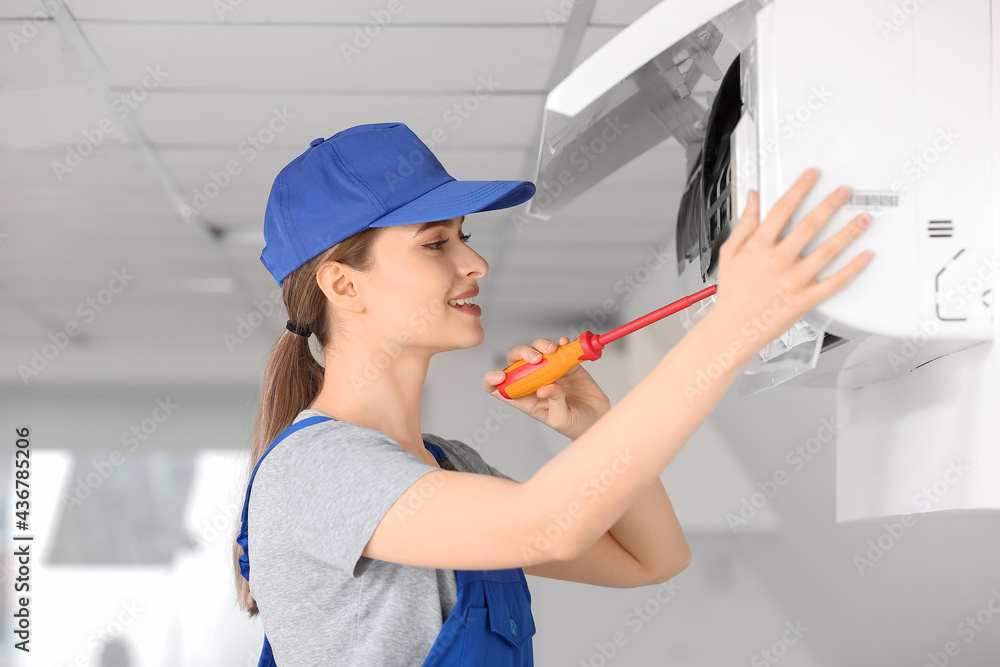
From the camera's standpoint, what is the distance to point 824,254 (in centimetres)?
59

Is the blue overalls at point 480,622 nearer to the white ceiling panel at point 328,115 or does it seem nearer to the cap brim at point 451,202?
the cap brim at point 451,202

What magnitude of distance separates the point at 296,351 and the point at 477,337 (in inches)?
10.1

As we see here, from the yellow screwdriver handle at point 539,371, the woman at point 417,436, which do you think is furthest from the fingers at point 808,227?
the yellow screwdriver handle at point 539,371

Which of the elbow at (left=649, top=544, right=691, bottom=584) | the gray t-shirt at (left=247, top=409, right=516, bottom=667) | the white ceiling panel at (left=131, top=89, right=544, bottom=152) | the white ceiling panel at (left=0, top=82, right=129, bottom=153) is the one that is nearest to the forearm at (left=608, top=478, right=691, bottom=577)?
the elbow at (left=649, top=544, right=691, bottom=584)

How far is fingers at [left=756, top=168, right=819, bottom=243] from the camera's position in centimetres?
59

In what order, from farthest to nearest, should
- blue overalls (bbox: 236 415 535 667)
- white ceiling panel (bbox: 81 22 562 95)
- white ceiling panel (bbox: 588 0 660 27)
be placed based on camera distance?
1. white ceiling panel (bbox: 81 22 562 95)
2. white ceiling panel (bbox: 588 0 660 27)
3. blue overalls (bbox: 236 415 535 667)

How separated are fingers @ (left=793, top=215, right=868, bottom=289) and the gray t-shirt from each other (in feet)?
1.07

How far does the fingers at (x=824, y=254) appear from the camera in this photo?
58 cm

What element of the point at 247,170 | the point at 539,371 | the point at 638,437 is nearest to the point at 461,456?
the point at 539,371

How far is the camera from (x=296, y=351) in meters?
0.96

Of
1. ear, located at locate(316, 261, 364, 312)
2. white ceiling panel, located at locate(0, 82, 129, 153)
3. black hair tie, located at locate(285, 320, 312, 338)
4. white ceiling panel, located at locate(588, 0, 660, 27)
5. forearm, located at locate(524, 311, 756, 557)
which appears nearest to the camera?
forearm, located at locate(524, 311, 756, 557)

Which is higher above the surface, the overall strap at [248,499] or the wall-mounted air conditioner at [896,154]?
the wall-mounted air conditioner at [896,154]

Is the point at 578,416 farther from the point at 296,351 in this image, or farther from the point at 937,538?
the point at 937,538

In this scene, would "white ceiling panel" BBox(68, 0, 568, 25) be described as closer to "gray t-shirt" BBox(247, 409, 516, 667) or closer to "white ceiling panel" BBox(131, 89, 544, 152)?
"white ceiling panel" BBox(131, 89, 544, 152)
